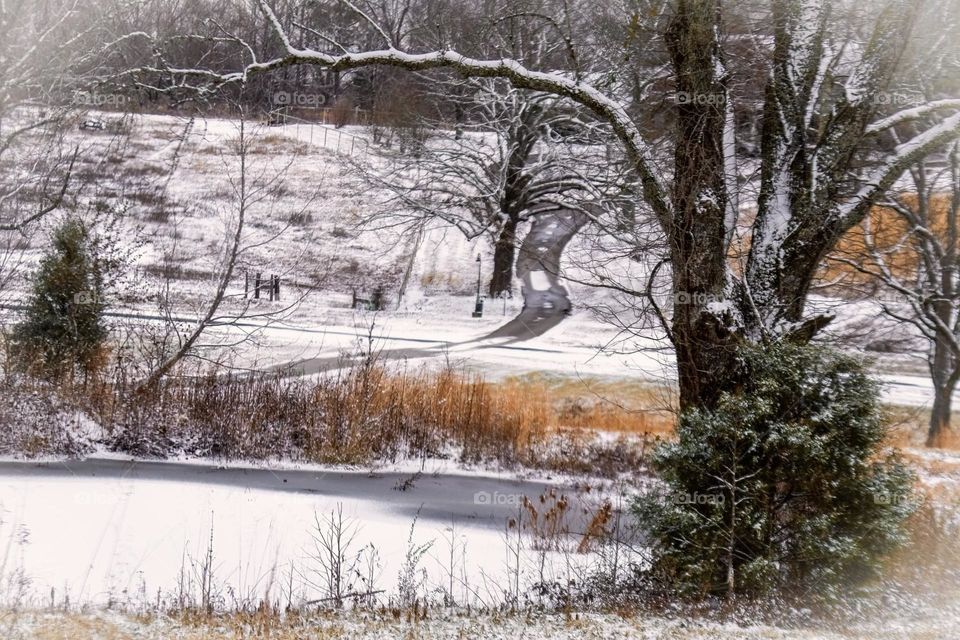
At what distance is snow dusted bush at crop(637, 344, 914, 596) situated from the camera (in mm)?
6746

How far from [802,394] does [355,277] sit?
27.5 meters

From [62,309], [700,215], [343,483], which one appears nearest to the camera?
[700,215]

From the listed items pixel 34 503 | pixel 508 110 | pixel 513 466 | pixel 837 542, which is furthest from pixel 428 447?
pixel 508 110

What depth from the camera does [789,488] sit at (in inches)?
275

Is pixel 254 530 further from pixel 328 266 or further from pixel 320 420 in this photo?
pixel 328 266

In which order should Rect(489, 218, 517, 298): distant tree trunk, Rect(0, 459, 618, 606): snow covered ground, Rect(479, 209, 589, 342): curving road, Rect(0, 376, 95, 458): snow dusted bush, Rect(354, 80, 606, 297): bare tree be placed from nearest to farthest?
Rect(0, 459, 618, 606): snow covered ground → Rect(0, 376, 95, 458): snow dusted bush → Rect(354, 80, 606, 297): bare tree → Rect(479, 209, 589, 342): curving road → Rect(489, 218, 517, 298): distant tree trunk

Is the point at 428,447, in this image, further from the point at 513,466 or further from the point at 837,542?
the point at 837,542

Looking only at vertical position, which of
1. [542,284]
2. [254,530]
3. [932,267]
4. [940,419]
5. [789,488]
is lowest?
[254,530]

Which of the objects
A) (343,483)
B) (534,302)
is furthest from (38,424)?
(534,302)

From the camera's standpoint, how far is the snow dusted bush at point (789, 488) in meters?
6.75

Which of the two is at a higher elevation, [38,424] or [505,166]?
[505,166]

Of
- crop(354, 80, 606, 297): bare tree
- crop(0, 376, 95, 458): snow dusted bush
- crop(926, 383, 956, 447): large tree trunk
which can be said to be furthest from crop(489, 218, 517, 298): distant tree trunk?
crop(0, 376, 95, 458): snow dusted bush

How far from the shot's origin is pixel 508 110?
27234 millimetres

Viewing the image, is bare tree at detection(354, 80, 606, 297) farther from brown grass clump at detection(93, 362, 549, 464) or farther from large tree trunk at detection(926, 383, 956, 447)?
brown grass clump at detection(93, 362, 549, 464)
